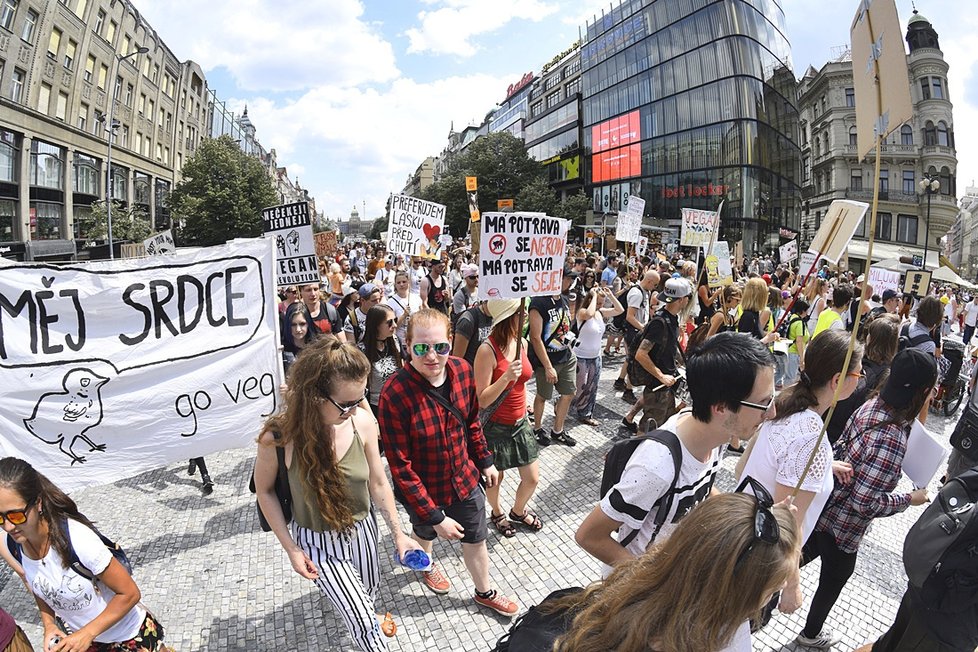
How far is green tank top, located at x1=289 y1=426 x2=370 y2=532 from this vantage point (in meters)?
2.34

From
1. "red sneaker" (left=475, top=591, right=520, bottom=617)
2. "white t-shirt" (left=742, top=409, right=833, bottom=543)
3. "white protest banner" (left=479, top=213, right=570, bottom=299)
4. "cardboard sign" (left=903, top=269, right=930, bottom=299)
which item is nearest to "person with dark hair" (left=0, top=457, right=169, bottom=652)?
"red sneaker" (left=475, top=591, right=520, bottom=617)

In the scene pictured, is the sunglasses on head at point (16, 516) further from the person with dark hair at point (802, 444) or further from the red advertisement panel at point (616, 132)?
the red advertisement panel at point (616, 132)

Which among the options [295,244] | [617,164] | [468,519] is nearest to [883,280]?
[468,519]

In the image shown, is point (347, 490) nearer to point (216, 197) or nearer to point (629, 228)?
point (629, 228)

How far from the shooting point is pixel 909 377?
2.48m

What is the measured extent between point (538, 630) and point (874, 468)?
216 cm

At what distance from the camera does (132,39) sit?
37188 mm

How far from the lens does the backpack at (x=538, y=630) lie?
1380mm

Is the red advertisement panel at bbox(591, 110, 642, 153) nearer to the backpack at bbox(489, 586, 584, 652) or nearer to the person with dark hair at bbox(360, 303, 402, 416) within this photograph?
the person with dark hair at bbox(360, 303, 402, 416)

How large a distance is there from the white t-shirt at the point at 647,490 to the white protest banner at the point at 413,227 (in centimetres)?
739

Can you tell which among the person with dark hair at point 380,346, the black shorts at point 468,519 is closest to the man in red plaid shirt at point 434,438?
the black shorts at point 468,519

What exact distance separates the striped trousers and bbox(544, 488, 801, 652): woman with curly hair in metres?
1.53

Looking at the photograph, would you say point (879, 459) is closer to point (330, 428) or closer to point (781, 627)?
point (781, 627)

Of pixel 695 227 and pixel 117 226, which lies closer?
pixel 695 227
